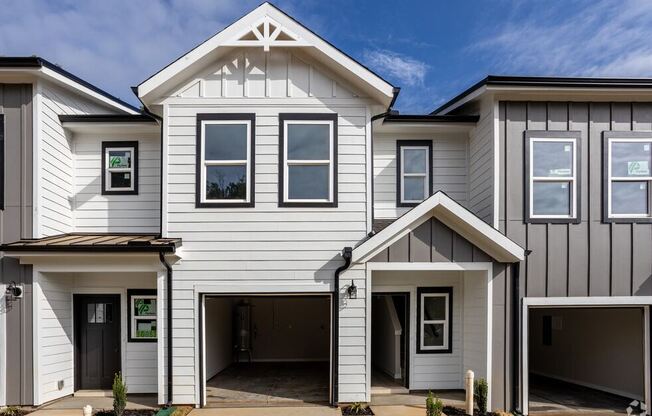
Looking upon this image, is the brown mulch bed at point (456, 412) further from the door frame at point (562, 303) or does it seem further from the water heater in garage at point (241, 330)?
the water heater in garage at point (241, 330)

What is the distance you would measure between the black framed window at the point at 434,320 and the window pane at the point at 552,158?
291 centimetres

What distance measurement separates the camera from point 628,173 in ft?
23.6

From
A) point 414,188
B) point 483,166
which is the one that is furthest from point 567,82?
point 414,188

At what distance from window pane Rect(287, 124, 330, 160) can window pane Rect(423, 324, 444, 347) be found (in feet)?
13.4

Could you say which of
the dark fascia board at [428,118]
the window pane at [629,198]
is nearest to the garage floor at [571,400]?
the window pane at [629,198]

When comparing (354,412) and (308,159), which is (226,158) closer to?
(308,159)

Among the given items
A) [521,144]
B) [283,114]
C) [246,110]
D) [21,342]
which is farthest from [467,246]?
[21,342]

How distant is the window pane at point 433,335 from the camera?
8.17 m

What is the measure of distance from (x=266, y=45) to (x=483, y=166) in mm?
4579

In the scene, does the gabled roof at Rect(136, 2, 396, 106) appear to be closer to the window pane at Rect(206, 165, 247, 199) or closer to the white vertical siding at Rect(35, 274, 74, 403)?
the window pane at Rect(206, 165, 247, 199)

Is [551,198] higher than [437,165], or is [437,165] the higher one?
[437,165]

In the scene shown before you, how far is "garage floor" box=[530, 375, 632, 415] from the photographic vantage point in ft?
23.8

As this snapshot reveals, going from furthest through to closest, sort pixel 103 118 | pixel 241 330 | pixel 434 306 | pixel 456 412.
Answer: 1. pixel 241 330
2. pixel 434 306
3. pixel 103 118
4. pixel 456 412

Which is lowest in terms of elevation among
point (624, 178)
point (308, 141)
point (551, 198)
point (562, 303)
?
point (562, 303)
